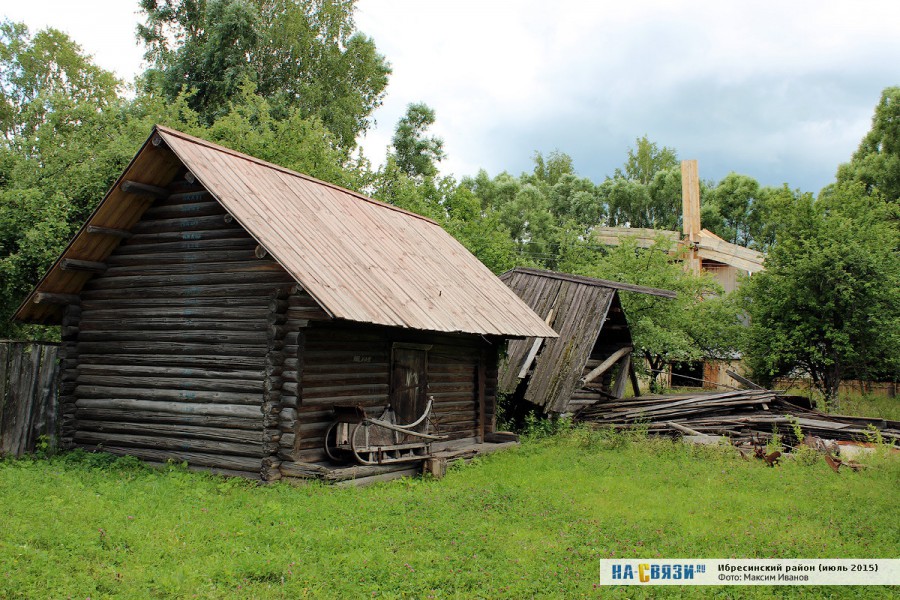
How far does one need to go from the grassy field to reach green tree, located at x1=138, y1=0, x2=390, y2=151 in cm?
2155

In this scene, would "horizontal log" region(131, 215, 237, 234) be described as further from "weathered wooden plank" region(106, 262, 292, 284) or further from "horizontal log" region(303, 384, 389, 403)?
"horizontal log" region(303, 384, 389, 403)

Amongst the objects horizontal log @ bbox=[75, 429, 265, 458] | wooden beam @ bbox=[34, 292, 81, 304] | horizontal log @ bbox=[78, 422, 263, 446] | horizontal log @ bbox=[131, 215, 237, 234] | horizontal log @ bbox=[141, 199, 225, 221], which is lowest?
horizontal log @ bbox=[75, 429, 265, 458]

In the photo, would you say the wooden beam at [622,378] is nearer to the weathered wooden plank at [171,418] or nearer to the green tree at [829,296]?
the green tree at [829,296]

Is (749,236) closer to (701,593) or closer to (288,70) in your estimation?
(288,70)

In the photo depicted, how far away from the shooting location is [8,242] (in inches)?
701

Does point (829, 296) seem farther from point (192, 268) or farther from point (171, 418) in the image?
point (171, 418)

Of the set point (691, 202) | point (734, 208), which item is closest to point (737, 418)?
point (691, 202)

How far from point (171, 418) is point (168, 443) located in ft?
1.33

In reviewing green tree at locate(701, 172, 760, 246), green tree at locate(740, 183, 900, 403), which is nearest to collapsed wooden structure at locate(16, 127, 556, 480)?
green tree at locate(740, 183, 900, 403)

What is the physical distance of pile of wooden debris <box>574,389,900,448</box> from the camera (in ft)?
52.5

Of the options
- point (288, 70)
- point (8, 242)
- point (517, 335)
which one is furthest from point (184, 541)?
point (288, 70)

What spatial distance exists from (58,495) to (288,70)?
26.3m

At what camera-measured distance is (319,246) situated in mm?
12188

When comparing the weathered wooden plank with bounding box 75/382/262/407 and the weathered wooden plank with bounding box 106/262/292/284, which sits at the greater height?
the weathered wooden plank with bounding box 106/262/292/284
